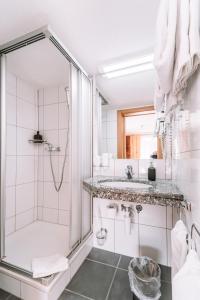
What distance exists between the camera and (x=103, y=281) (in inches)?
45.7

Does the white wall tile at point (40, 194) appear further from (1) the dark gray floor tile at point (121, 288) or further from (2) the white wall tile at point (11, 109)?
(1) the dark gray floor tile at point (121, 288)

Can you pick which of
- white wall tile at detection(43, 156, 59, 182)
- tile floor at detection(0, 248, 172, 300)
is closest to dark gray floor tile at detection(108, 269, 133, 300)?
tile floor at detection(0, 248, 172, 300)

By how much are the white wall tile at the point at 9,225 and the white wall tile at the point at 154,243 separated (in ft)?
4.69

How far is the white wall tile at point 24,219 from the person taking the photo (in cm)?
179

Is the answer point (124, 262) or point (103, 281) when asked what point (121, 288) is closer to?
point (103, 281)

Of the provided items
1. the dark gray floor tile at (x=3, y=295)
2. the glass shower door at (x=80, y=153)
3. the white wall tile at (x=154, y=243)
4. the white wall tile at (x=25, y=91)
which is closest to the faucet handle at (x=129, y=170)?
the glass shower door at (x=80, y=153)

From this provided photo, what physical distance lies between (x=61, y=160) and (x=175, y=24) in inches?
67.6

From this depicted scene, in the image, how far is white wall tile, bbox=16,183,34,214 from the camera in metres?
1.80

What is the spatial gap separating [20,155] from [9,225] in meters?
0.80

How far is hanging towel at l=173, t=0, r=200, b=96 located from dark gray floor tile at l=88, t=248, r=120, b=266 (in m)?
1.56

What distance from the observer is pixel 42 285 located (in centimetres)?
95

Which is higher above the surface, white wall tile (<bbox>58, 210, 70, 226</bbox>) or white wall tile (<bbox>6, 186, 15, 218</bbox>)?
white wall tile (<bbox>6, 186, 15, 218</bbox>)

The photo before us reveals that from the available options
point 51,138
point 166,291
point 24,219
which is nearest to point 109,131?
point 51,138

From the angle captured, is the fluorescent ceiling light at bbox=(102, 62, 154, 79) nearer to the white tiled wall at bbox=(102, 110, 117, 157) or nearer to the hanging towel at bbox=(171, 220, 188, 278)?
the white tiled wall at bbox=(102, 110, 117, 157)
